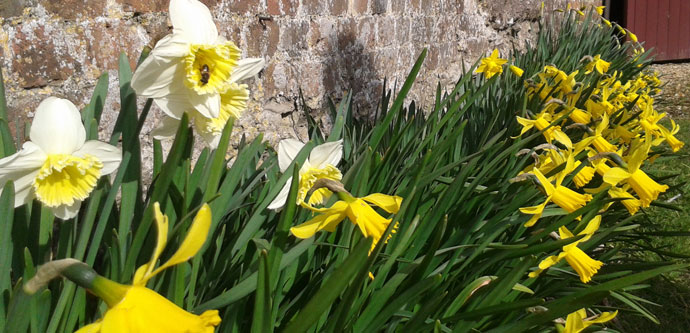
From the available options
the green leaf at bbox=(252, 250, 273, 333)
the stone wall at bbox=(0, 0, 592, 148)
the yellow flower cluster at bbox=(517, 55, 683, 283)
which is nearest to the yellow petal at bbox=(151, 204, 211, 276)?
the green leaf at bbox=(252, 250, 273, 333)

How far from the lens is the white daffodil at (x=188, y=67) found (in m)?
0.92

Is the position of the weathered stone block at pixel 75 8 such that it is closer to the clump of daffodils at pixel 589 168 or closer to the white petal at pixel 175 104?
the white petal at pixel 175 104

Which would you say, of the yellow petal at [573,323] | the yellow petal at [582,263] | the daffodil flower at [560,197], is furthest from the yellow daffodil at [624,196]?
the yellow petal at [573,323]

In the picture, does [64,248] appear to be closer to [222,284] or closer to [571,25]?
[222,284]

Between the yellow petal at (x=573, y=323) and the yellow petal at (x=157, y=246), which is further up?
the yellow petal at (x=157, y=246)

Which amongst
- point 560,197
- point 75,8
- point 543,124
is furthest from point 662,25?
point 75,8

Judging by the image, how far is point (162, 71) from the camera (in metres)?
0.93

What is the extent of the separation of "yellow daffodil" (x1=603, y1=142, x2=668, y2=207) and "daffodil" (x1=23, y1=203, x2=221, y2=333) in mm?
1227

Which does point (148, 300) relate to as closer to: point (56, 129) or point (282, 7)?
point (56, 129)

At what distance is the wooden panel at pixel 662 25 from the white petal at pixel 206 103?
9.82 meters

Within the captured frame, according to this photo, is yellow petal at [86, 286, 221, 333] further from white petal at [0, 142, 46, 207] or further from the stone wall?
the stone wall

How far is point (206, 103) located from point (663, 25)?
10.3 metres

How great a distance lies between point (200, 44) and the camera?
0.94 metres

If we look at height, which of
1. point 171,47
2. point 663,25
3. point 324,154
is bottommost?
point 663,25
